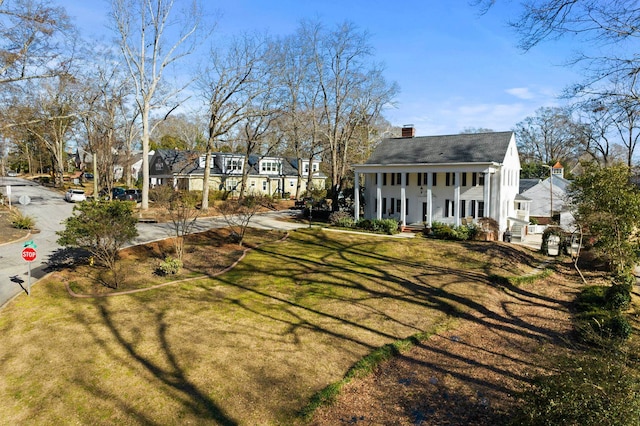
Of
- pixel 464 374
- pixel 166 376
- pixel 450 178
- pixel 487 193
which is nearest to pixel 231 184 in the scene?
pixel 450 178

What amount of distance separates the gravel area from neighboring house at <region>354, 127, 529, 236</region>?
14.7m

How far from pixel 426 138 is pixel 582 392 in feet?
94.0

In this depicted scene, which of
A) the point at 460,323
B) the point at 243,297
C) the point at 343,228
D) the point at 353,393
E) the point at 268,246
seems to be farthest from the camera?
the point at 343,228

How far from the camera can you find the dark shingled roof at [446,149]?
28.2 m

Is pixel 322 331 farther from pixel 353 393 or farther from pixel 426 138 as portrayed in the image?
pixel 426 138

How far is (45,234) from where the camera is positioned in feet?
69.6

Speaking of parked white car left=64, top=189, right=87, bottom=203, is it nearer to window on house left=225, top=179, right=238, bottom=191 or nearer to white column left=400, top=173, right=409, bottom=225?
window on house left=225, top=179, right=238, bottom=191

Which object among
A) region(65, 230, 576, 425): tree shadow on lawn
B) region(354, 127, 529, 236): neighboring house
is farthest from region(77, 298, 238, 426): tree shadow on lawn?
region(354, 127, 529, 236): neighboring house

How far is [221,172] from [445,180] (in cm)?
2780

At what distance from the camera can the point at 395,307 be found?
1348 cm

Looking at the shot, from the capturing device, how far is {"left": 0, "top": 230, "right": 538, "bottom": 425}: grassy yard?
7406 millimetres

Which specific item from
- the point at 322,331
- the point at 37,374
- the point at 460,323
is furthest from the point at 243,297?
the point at 460,323

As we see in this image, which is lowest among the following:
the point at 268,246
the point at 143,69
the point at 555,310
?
the point at 555,310

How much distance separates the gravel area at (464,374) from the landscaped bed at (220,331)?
A: 0.24 metres
